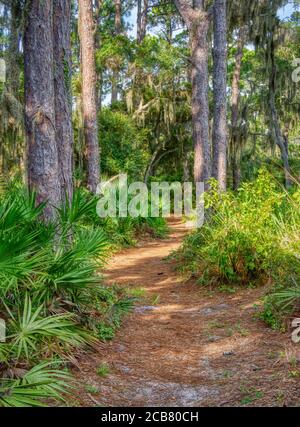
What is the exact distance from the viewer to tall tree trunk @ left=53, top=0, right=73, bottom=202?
6.59m

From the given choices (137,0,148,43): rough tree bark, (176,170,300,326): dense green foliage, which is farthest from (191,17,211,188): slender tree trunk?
(137,0,148,43): rough tree bark

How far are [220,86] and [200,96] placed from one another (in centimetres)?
53

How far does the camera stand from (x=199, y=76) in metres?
10.3

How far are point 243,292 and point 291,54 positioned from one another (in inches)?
679

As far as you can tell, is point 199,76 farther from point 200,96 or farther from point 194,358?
point 194,358

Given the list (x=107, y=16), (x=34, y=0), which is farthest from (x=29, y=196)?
(x=107, y=16)

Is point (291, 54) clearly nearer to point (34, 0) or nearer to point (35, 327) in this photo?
point (34, 0)

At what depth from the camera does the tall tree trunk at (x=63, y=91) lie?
659 centimetres

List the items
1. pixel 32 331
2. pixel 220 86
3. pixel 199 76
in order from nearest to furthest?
pixel 32 331, pixel 220 86, pixel 199 76

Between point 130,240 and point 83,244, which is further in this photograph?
point 130,240

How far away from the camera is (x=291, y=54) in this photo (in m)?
20.7

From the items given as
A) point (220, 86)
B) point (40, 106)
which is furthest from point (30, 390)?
point (220, 86)

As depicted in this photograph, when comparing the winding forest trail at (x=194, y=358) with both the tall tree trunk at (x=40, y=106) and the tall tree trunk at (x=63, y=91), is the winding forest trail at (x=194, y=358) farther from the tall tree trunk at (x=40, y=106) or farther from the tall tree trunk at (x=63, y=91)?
the tall tree trunk at (x=63, y=91)

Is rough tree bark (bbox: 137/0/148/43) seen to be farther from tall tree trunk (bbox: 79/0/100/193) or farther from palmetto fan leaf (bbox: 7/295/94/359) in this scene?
palmetto fan leaf (bbox: 7/295/94/359)
